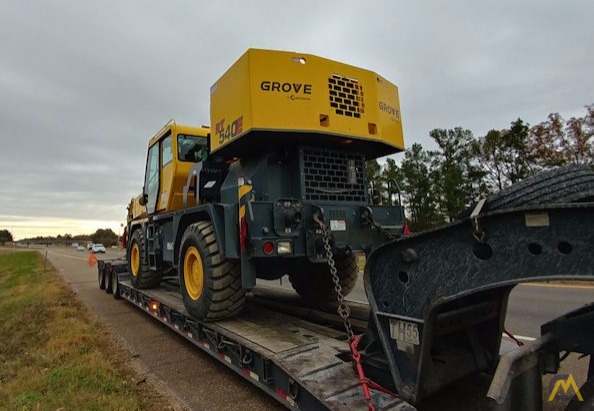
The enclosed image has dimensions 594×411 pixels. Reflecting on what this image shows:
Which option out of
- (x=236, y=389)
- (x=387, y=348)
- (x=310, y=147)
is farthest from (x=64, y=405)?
(x=310, y=147)

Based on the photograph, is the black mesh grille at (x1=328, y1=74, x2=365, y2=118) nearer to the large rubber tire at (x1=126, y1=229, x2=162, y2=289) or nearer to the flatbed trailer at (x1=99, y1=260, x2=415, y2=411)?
the flatbed trailer at (x1=99, y1=260, x2=415, y2=411)

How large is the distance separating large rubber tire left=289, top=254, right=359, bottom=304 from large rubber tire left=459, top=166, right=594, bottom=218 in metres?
4.25

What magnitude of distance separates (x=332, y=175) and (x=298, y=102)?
3.45 feet

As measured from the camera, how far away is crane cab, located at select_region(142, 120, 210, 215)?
734 centimetres

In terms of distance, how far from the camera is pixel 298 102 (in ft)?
15.4

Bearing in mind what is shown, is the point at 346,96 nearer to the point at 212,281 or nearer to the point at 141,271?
the point at 212,281

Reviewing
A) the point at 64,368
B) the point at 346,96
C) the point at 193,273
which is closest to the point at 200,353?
the point at 193,273

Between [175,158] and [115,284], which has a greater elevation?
[175,158]

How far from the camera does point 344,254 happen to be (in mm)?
4922

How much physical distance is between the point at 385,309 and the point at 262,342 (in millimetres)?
1789

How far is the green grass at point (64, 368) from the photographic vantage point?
3957 millimetres

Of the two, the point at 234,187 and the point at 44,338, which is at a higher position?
the point at 234,187

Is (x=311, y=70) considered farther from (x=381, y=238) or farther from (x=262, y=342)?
(x=262, y=342)

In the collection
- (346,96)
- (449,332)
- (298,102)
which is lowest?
(449,332)
